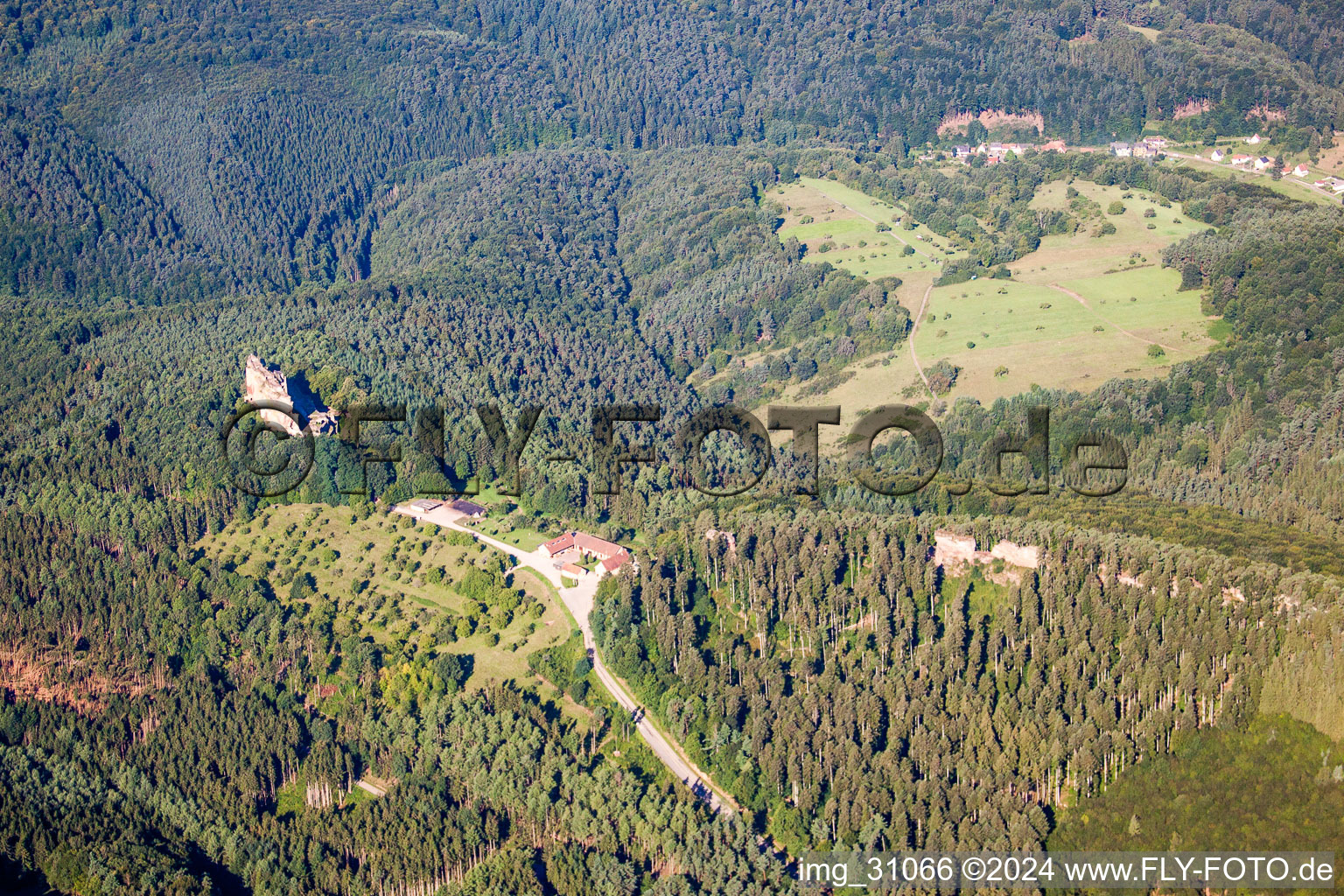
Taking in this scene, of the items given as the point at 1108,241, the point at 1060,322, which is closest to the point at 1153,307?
the point at 1060,322

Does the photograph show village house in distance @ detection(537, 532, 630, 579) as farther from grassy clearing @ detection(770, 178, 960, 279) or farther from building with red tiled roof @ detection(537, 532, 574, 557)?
grassy clearing @ detection(770, 178, 960, 279)

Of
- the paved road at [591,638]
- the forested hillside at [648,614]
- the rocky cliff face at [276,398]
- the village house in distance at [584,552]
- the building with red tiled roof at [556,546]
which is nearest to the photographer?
the forested hillside at [648,614]

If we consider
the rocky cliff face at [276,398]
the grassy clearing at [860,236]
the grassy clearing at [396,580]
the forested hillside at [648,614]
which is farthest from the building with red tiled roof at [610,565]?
the grassy clearing at [860,236]

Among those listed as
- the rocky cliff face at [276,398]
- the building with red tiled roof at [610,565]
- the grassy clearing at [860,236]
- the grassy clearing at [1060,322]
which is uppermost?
the rocky cliff face at [276,398]

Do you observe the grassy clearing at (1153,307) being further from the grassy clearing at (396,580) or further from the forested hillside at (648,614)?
the grassy clearing at (396,580)

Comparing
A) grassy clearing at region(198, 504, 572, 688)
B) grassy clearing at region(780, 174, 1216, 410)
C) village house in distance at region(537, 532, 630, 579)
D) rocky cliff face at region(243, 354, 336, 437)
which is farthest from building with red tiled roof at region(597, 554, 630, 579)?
grassy clearing at region(780, 174, 1216, 410)

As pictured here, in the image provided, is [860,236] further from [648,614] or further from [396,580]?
[648,614]

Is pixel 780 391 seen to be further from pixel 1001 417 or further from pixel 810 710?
pixel 810 710
